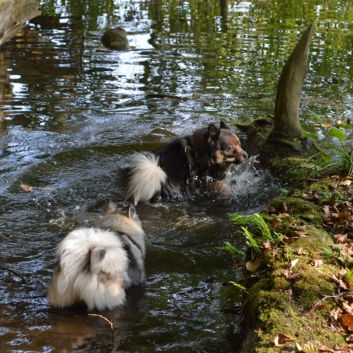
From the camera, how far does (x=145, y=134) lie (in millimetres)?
10328

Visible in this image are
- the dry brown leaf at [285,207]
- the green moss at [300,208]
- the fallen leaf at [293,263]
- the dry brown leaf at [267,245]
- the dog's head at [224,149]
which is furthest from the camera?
the dog's head at [224,149]

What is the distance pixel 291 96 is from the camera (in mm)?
8617

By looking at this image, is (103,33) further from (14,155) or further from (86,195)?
(86,195)

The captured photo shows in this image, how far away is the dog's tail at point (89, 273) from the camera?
4590 millimetres

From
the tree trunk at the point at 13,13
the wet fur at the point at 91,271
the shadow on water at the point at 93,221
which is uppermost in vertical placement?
the tree trunk at the point at 13,13

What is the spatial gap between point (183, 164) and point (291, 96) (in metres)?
2.03

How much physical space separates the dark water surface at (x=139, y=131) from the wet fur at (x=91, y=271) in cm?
18

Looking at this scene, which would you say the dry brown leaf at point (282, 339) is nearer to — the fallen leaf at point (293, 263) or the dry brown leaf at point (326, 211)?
the fallen leaf at point (293, 263)

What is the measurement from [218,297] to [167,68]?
33.3ft

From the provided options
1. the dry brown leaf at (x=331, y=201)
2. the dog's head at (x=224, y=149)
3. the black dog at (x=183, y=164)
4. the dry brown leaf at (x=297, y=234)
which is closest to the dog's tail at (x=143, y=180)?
the black dog at (x=183, y=164)

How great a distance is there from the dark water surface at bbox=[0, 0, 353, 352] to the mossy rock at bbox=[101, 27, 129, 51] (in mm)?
349

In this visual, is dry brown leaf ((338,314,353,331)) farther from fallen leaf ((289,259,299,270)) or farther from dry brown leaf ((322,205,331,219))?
dry brown leaf ((322,205,331,219))

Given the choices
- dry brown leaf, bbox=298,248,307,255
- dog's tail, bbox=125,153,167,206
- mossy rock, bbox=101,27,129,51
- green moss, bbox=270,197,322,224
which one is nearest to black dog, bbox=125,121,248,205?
dog's tail, bbox=125,153,167,206

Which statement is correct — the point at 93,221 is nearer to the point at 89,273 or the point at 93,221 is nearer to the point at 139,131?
the point at 89,273
